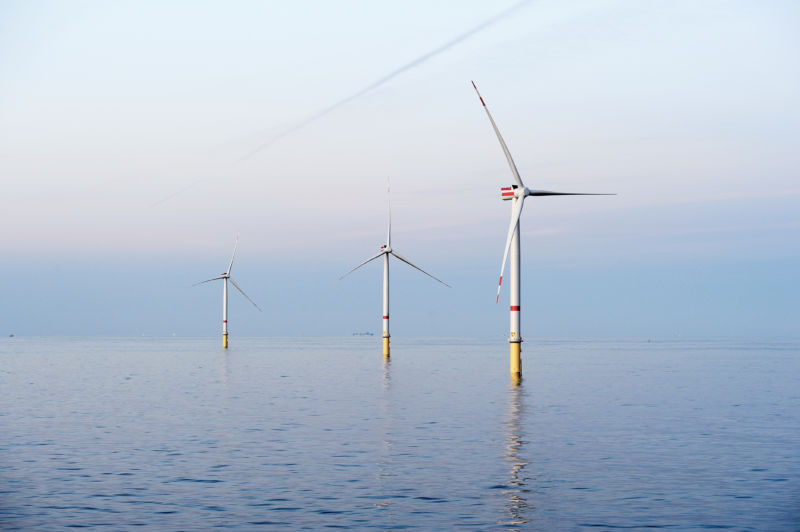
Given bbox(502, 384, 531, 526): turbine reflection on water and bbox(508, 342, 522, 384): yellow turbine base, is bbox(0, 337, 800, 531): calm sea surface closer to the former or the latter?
bbox(502, 384, 531, 526): turbine reflection on water

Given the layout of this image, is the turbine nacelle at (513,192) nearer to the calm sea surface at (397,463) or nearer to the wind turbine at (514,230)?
the wind turbine at (514,230)

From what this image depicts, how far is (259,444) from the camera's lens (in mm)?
43031

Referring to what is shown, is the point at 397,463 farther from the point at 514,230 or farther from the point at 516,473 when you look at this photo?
the point at 514,230

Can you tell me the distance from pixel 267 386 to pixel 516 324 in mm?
30816

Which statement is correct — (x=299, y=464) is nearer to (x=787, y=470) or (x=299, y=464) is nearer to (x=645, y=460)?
(x=645, y=460)

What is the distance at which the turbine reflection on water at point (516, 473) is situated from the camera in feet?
84.8

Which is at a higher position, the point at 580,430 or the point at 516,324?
the point at 516,324

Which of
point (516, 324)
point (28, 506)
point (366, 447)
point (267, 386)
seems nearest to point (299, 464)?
point (366, 447)

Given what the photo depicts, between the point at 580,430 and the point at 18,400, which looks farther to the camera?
the point at 18,400

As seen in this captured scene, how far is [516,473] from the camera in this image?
3362 cm

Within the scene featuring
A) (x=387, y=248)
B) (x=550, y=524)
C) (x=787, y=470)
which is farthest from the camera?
(x=387, y=248)

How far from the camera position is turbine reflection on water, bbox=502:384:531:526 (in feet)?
84.8

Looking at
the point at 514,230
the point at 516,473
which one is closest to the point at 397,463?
the point at 516,473

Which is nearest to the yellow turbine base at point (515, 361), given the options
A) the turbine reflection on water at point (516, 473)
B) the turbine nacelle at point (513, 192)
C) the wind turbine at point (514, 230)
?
the wind turbine at point (514, 230)
